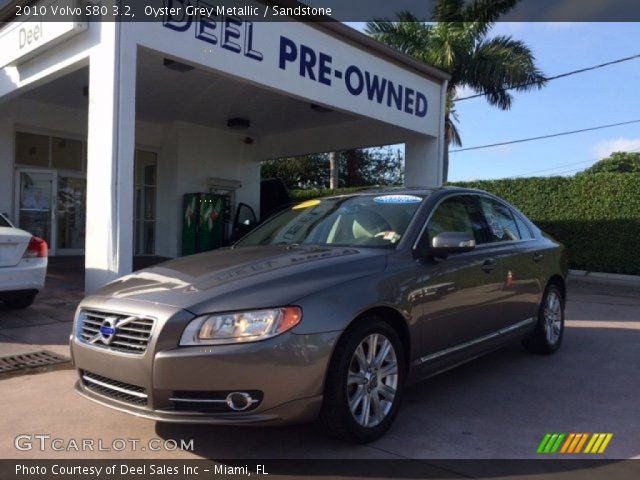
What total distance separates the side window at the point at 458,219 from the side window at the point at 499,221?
16cm

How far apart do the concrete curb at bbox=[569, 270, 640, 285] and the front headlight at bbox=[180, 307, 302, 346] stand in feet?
39.5

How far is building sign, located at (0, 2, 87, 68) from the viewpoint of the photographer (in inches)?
307

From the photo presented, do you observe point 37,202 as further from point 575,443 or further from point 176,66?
point 575,443

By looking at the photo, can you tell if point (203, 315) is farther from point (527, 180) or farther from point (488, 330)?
point (527, 180)

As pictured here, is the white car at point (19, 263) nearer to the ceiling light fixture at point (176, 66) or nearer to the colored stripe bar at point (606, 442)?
the ceiling light fixture at point (176, 66)

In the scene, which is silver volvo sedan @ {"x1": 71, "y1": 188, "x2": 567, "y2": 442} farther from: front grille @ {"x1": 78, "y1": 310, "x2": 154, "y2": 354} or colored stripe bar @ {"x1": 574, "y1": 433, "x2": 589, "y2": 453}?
colored stripe bar @ {"x1": 574, "y1": 433, "x2": 589, "y2": 453}

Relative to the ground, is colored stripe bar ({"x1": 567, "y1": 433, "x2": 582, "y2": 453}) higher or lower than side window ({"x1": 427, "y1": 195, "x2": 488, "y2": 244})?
lower

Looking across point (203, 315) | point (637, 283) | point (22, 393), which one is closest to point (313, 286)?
point (203, 315)

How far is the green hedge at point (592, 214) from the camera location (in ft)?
43.5

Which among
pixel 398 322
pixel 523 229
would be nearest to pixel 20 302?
pixel 398 322

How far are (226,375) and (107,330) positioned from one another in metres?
0.81

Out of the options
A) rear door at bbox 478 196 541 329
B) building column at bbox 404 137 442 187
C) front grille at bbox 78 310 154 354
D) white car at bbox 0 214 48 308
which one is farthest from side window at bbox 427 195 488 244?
building column at bbox 404 137 442 187

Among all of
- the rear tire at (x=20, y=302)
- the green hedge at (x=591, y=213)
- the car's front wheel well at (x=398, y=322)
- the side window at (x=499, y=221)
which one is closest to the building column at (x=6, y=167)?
the rear tire at (x=20, y=302)

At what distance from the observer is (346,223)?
174 inches
